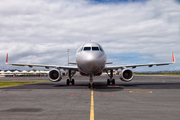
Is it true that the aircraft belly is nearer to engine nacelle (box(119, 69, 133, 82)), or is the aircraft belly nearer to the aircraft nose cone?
the aircraft nose cone

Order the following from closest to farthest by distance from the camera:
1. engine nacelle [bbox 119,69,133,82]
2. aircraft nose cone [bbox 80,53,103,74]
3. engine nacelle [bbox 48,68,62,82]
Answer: aircraft nose cone [bbox 80,53,103,74], engine nacelle [bbox 119,69,133,82], engine nacelle [bbox 48,68,62,82]

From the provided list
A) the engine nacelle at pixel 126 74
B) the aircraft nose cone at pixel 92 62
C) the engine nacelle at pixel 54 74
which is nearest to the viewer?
the aircraft nose cone at pixel 92 62

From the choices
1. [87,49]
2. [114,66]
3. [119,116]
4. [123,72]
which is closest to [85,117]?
[119,116]

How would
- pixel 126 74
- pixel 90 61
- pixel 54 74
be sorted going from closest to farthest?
pixel 90 61 → pixel 126 74 → pixel 54 74

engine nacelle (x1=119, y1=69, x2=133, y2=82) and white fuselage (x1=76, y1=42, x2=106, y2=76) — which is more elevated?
white fuselage (x1=76, y1=42, x2=106, y2=76)

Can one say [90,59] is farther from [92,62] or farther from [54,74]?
[54,74]

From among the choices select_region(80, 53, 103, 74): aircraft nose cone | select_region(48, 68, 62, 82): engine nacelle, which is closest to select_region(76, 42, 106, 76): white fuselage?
select_region(80, 53, 103, 74): aircraft nose cone

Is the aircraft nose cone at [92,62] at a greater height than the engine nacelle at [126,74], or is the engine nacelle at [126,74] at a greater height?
the aircraft nose cone at [92,62]

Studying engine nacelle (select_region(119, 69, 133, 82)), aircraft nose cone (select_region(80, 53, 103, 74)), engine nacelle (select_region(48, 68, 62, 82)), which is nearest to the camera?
aircraft nose cone (select_region(80, 53, 103, 74))

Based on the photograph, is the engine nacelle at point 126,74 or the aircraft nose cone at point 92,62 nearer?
the aircraft nose cone at point 92,62

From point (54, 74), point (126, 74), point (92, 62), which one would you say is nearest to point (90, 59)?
point (92, 62)

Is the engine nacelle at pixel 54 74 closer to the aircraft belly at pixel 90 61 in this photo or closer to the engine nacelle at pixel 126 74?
the aircraft belly at pixel 90 61

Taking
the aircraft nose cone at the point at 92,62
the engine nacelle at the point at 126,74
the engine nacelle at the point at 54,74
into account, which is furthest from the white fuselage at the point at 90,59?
the engine nacelle at the point at 54,74

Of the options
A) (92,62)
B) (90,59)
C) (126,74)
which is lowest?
(126,74)
